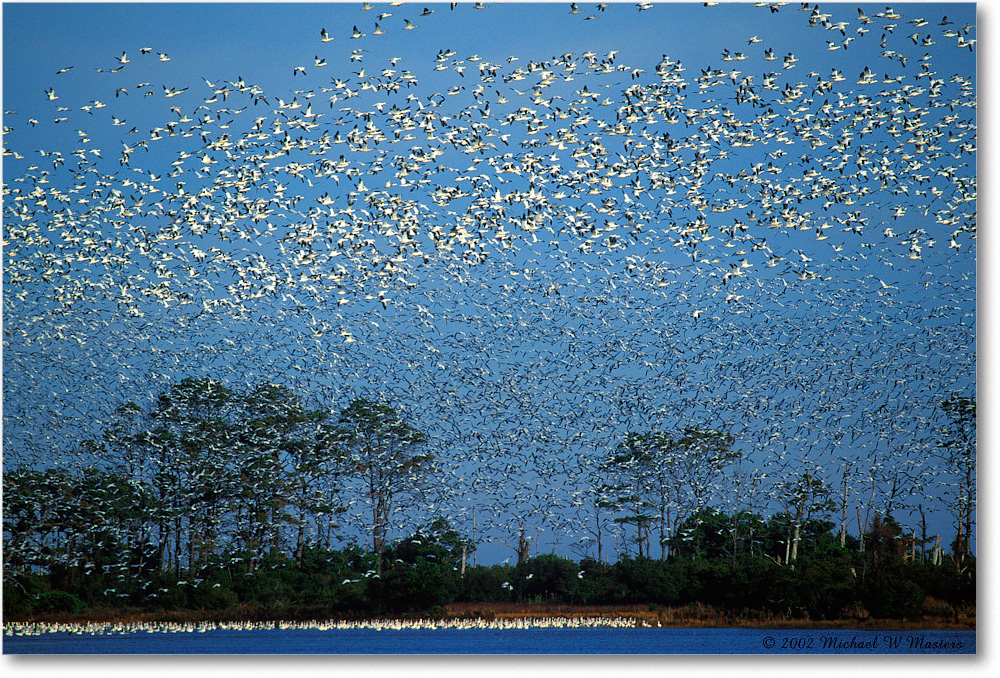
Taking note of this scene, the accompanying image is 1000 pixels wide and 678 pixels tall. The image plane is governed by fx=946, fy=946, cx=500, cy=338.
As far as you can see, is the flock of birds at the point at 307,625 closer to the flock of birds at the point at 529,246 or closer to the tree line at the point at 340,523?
the tree line at the point at 340,523

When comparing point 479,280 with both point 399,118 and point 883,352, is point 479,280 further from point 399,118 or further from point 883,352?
point 883,352

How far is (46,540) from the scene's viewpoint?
5617mm

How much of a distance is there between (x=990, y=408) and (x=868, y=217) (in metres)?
1.32

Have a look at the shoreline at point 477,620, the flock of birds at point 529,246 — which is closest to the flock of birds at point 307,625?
the shoreline at point 477,620

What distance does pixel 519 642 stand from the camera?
5508 millimetres

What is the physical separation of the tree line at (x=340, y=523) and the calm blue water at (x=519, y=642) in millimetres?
185

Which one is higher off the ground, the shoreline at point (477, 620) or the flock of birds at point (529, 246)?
A: the flock of birds at point (529, 246)

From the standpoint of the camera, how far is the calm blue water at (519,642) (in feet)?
17.9

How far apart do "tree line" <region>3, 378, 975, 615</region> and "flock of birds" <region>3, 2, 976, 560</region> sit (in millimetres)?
143

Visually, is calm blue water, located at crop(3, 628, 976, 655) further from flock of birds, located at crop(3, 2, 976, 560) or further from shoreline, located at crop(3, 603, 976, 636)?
flock of birds, located at crop(3, 2, 976, 560)

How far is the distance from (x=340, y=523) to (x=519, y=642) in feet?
4.17

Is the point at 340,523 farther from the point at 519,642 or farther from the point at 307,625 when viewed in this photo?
the point at 519,642

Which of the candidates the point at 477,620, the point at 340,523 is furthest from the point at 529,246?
the point at 477,620

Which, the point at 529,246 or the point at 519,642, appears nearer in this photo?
the point at 519,642
